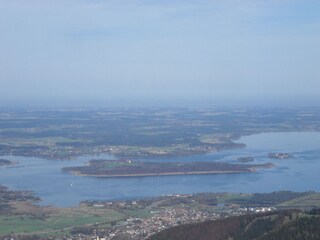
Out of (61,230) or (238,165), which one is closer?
(61,230)

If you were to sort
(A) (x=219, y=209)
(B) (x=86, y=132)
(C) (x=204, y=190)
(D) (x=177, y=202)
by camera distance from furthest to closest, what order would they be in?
(B) (x=86, y=132)
(C) (x=204, y=190)
(D) (x=177, y=202)
(A) (x=219, y=209)

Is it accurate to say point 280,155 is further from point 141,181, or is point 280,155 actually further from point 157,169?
point 141,181

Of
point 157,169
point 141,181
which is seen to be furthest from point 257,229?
point 157,169

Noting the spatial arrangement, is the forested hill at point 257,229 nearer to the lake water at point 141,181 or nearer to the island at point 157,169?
the lake water at point 141,181

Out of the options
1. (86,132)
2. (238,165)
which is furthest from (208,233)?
(86,132)

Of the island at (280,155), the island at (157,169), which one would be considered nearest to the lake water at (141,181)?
the island at (280,155)

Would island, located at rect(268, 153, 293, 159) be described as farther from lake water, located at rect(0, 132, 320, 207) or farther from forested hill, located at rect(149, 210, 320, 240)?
forested hill, located at rect(149, 210, 320, 240)

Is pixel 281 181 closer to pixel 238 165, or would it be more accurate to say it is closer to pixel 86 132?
pixel 238 165
